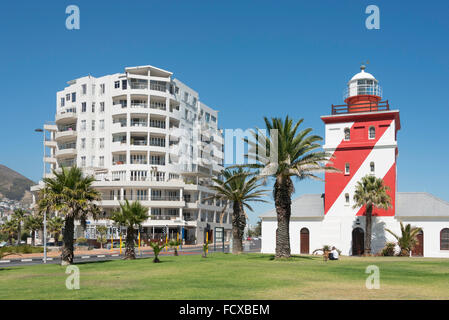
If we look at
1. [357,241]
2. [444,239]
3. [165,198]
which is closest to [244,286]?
[357,241]

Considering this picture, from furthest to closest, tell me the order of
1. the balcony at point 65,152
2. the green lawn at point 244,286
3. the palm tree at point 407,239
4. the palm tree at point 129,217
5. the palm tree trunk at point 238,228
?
the balcony at point 65,152, the palm tree trunk at point 238,228, the palm tree at point 407,239, the palm tree at point 129,217, the green lawn at point 244,286

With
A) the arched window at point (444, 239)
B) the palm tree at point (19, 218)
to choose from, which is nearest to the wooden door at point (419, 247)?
the arched window at point (444, 239)

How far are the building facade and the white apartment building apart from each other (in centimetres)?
3635

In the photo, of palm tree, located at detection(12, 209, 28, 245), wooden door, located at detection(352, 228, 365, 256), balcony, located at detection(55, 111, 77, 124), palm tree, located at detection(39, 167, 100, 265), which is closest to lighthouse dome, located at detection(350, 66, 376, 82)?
wooden door, located at detection(352, 228, 365, 256)

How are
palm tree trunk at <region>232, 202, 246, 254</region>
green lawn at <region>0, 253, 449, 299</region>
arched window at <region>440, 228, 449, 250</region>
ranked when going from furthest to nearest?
palm tree trunk at <region>232, 202, 246, 254</region> < arched window at <region>440, 228, 449, 250</region> < green lawn at <region>0, 253, 449, 299</region>

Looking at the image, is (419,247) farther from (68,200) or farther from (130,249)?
(68,200)

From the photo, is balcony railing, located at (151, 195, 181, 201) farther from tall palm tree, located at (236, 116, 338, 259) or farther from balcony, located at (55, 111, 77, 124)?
tall palm tree, located at (236, 116, 338, 259)

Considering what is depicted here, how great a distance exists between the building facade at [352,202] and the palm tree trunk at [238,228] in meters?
5.05

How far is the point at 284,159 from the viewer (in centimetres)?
3161

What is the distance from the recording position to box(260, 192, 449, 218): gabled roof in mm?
42656

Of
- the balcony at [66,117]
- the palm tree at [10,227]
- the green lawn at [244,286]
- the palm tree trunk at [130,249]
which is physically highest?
the balcony at [66,117]

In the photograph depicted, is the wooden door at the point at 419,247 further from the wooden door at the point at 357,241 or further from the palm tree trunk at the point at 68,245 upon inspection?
the palm tree trunk at the point at 68,245

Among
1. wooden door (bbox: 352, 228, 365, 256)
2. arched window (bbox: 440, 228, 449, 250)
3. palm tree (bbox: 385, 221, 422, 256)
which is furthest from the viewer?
wooden door (bbox: 352, 228, 365, 256)

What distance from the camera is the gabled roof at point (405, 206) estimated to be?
42.7 m
